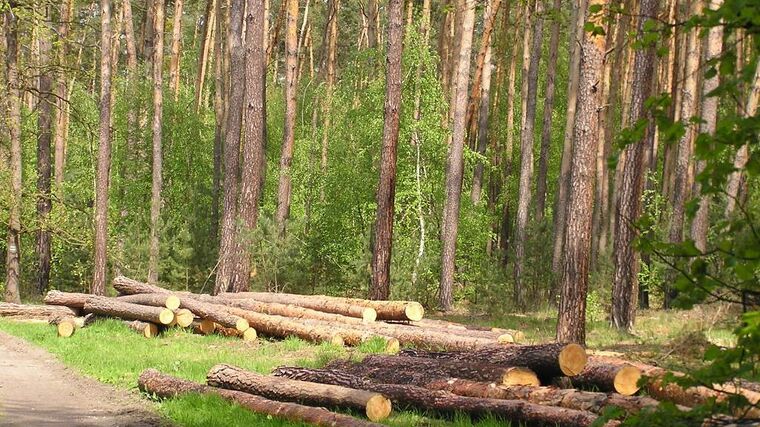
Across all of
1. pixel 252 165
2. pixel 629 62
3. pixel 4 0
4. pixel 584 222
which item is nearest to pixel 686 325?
pixel 584 222

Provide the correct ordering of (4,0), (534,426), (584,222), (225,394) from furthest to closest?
(4,0) < (584,222) < (225,394) < (534,426)

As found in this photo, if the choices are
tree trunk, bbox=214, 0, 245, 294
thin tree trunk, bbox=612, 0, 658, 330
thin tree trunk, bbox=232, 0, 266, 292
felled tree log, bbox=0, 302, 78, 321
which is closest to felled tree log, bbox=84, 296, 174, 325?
felled tree log, bbox=0, 302, 78, 321

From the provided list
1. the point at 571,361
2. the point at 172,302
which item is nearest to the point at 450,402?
the point at 571,361

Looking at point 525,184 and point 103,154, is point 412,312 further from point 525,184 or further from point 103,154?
point 525,184

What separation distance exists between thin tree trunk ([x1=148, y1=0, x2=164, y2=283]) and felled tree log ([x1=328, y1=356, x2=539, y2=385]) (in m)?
17.5

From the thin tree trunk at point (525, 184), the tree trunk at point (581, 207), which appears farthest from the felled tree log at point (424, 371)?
the thin tree trunk at point (525, 184)

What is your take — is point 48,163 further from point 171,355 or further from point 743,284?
point 743,284

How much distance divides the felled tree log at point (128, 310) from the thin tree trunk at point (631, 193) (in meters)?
8.52

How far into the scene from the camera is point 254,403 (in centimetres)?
973

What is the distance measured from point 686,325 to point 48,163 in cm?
2157

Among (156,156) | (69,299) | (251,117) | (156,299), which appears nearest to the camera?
(156,299)

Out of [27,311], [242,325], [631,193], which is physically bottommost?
[27,311]

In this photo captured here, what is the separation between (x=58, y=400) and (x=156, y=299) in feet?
23.5

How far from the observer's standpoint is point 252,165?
859 inches
